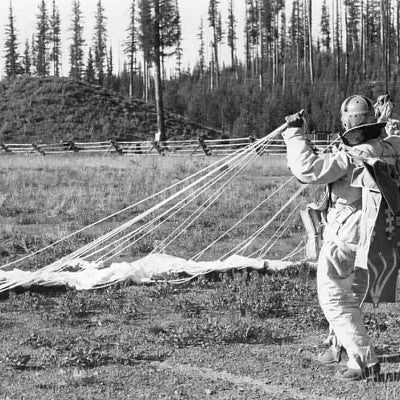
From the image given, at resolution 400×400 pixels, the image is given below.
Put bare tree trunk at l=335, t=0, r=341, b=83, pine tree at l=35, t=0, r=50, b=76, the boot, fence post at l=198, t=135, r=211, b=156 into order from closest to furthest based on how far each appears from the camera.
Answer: the boot < fence post at l=198, t=135, r=211, b=156 < bare tree trunk at l=335, t=0, r=341, b=83 < pine tree at l=35, t=0, r=50, b=76

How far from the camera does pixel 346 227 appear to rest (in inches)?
187

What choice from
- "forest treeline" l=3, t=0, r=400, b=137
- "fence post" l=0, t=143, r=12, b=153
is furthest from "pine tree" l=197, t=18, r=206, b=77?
"fence post" l=0, t=143, r=12, b=153

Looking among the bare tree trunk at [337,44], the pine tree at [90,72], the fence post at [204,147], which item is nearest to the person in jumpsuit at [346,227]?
the fence post at [204,147]

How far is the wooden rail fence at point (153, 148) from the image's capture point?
3194 centimetres

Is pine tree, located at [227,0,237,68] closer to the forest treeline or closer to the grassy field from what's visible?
the forest treeline

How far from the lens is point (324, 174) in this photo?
460 cm

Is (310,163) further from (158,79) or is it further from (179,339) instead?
(158,79)

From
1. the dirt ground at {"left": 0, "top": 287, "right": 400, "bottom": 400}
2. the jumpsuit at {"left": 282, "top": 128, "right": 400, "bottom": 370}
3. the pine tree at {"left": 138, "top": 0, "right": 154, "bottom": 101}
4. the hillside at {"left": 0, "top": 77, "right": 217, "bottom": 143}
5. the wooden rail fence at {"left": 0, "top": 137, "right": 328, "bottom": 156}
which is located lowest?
the dirt ground at {"left": 0, "top": 287, "right": 400, "bottom": 400}

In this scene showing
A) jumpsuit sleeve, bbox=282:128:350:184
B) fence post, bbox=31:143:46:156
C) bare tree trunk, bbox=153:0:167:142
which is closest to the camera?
jumpsuit sleeve, bbox=282:128:350:184

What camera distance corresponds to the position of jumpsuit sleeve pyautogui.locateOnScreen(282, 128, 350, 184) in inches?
180

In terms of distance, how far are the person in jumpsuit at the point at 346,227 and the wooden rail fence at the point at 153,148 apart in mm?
24951

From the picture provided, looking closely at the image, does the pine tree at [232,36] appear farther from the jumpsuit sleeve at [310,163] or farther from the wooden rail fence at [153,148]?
the jumpsuit sleeve at [310,163]

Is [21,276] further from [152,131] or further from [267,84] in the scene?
[267,84]

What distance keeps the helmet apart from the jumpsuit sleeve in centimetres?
24
